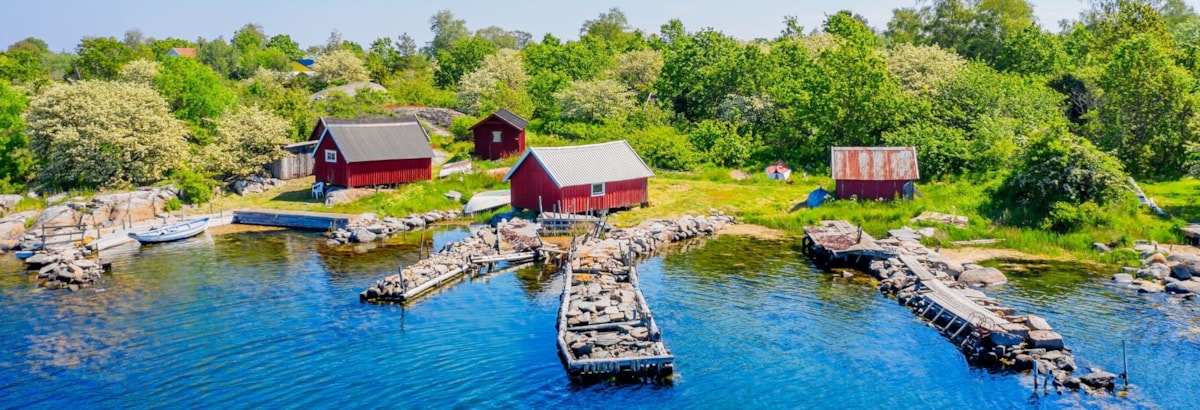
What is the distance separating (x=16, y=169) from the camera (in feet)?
185

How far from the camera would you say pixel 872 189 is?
50125mm

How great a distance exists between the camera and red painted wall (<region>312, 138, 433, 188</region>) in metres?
55.4

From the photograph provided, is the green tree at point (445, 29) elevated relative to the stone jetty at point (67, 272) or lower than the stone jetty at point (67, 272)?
elevated

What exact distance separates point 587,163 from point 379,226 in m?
11.1

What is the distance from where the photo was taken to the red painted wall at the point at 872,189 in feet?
163

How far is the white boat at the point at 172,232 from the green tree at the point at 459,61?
50.4 m

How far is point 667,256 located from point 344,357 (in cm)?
1796

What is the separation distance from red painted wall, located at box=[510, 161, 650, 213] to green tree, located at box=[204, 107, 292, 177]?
18.0 metres

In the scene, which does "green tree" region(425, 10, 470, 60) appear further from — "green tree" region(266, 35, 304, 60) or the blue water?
the blue water

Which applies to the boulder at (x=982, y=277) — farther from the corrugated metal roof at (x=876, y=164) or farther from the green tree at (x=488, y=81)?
the green tree at (x=488, y=81)

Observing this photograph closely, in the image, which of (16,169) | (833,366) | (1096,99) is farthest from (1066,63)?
(16,169)

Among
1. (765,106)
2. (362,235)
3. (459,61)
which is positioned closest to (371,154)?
(362,235)

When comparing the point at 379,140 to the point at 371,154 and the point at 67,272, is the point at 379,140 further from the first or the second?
the point at 67,272

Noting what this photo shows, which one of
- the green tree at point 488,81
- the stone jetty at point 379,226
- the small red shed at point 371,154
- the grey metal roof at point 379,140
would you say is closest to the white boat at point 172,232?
the stone jetty at point 379,226
